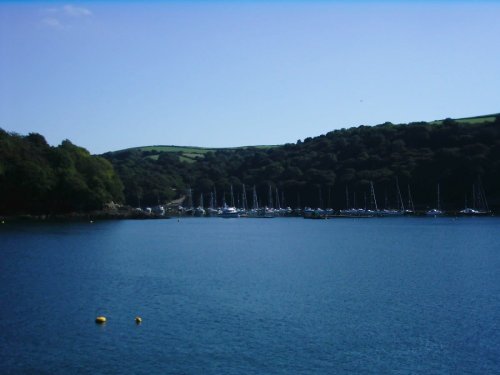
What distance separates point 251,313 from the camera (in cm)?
3117

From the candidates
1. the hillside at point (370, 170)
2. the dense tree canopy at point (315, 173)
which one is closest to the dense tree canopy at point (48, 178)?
the dense tree canopy at point (315, 173)

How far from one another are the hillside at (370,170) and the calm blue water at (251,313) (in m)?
83.6

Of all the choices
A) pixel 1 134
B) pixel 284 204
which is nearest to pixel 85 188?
pixel 1 134

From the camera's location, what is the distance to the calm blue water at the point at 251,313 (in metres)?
23.5

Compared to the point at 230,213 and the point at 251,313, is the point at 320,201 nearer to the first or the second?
the point at 230,213

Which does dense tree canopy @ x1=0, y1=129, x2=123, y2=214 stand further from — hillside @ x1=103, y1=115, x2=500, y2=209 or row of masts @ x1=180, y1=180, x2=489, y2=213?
row of masts @ x1=180, y1=180, x2=489, y2=213

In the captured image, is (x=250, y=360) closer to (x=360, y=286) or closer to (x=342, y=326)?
(x=342, y=326)

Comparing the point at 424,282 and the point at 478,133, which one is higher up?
the point at 478,133

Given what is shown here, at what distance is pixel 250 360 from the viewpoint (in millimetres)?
23469

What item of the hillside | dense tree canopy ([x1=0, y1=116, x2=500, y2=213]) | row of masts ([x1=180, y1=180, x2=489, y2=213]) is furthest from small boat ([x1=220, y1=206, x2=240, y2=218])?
the hillside

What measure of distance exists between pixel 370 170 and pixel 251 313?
12863 cm

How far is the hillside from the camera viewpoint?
138125 millimetres

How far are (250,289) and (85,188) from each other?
95.3m

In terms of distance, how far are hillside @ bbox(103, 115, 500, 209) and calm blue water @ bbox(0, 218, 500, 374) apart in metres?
83.6
